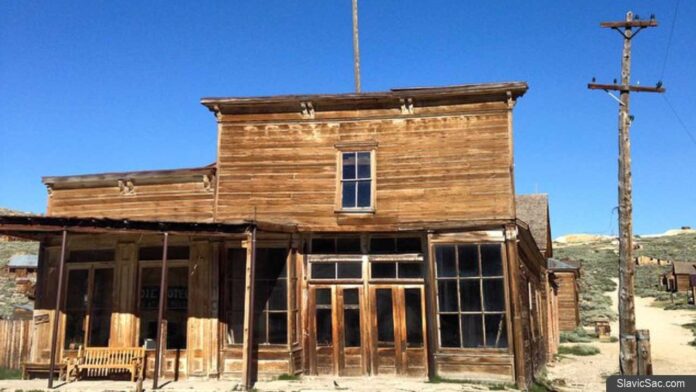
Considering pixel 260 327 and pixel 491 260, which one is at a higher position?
pixel 491 260

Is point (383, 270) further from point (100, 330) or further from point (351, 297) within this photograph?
point (100, 330)

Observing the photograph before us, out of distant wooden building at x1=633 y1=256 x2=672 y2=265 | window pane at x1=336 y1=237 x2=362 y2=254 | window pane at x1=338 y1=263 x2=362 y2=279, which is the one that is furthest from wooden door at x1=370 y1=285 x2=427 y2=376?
distant wooden building at x1=633 y1=256 x2=672 y2=265

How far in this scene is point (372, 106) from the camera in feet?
47.3

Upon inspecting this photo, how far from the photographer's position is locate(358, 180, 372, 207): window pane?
14102 millimetres

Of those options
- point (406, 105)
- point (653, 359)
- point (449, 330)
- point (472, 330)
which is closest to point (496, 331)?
point (472, 330)

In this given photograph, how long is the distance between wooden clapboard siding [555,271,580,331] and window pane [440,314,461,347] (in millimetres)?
21404

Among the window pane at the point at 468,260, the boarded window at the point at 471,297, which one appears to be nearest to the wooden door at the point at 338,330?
the boarded window at the point at 471,297

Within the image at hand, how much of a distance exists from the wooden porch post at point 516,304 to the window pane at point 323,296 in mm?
4178

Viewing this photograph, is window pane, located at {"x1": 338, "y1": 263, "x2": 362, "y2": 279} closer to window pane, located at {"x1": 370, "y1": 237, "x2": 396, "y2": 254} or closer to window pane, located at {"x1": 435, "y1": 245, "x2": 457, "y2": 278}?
window pane, located at {"x1": 370, "y1": 237, "x2": 396, "y2": 254}

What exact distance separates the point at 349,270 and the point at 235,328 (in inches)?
117

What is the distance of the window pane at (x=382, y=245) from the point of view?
13953 mm

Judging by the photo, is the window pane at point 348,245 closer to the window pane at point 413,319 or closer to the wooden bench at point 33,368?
the window pane at point 413,319

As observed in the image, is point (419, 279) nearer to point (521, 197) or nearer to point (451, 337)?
point (451, 337)

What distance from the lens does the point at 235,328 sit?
13672 mm
